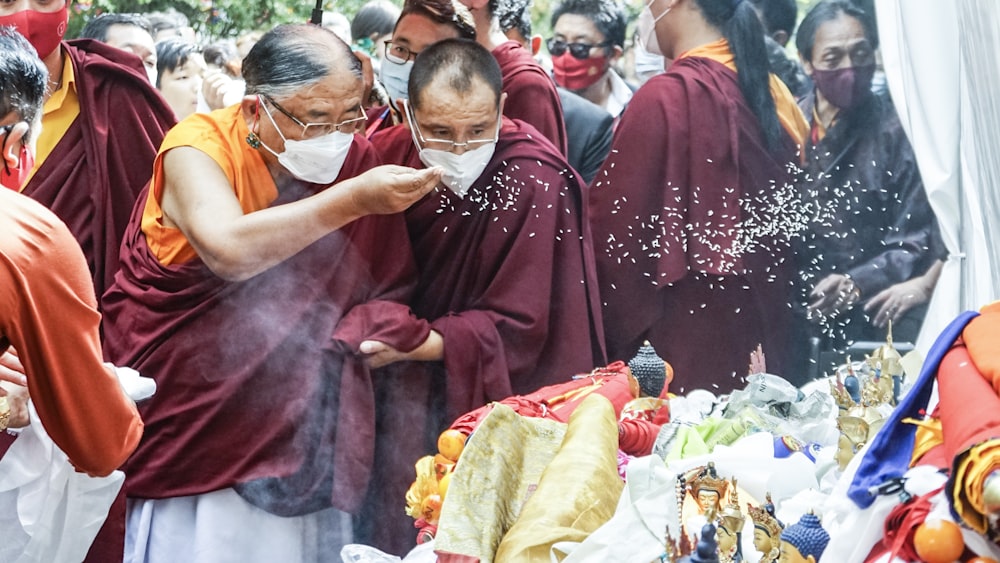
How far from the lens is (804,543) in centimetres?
199

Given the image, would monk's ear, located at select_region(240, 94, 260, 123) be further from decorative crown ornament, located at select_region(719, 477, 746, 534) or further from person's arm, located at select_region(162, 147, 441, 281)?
decorative crown ornament, located at select_region(719, 477, 746, 534)

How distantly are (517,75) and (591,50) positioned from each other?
0.80ft

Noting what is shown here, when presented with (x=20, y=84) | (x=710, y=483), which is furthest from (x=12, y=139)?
(x=710, y=483)

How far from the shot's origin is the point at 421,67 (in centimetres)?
362

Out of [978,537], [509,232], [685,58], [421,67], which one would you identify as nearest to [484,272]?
[509,232]

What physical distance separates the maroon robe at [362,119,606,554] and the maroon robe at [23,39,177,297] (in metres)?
0.73

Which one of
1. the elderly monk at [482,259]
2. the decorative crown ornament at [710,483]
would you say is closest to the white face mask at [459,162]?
the elderly monk at [482,259]

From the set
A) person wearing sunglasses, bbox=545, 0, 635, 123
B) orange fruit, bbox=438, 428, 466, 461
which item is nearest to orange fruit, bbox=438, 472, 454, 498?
orange fruit, bbox=438, 428, 466, 461

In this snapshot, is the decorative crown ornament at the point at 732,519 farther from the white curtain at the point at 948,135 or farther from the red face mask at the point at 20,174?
the red face mask at the point at 20,174

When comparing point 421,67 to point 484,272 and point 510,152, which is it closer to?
point 510,152

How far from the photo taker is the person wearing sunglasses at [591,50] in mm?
3738

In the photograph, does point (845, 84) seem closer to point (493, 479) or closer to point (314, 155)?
point (314, 155)

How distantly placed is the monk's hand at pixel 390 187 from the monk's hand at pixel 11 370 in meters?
1.01

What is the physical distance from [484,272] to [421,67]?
613mm
